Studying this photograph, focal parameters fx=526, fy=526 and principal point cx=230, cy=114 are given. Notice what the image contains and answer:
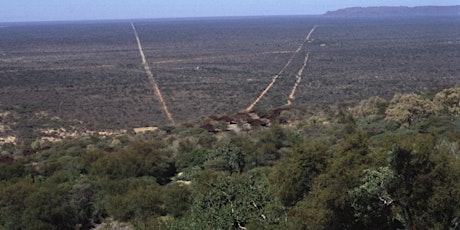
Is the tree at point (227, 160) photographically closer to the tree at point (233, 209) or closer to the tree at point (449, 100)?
the tree at point (233, 209)

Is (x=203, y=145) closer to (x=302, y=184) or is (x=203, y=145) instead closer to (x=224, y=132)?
(x=224, y=132)

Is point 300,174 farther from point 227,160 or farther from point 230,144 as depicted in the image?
point 230,144

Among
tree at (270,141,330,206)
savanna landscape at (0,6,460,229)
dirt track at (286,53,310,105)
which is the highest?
tree at (270,141,330,206)

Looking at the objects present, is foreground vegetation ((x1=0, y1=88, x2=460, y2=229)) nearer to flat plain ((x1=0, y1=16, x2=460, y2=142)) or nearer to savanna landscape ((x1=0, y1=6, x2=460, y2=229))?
savanna landscape ((x1=0, y1=6, x2=460, y2=229))

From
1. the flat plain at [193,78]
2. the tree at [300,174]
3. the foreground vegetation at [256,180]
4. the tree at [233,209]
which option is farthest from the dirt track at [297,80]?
the tree at [300,174]

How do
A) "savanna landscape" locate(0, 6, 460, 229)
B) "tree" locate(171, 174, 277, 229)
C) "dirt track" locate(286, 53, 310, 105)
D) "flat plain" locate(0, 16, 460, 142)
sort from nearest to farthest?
1. "savanna landscape" locate(0, 6, 460, 229)
2. "tree" locate(171, 174, 277, 229)
3. "flat plain" locate(0, 16, 460, 142)
4. "dirt track" locate(286, 53, 310, 105)

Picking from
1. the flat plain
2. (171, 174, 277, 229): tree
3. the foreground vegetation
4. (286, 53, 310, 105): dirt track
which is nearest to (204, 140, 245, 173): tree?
the foreground vegetation

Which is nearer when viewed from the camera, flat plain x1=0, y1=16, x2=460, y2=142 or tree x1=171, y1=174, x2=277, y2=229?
tree x1=171, y1=174, x2=277, y2=229
